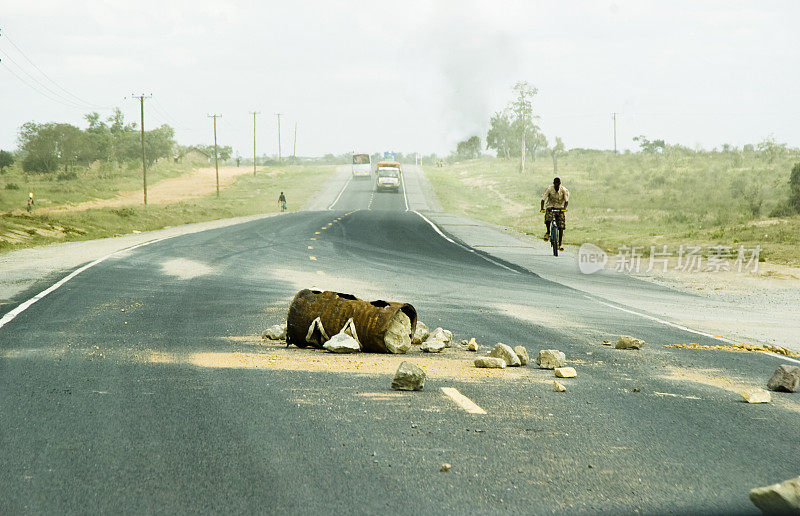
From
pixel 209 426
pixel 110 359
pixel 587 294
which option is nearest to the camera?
pixel 209 426

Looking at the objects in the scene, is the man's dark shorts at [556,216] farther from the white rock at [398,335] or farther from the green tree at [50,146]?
the green tree at [50,146]

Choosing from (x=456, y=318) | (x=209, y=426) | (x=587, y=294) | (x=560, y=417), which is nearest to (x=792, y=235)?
(x=587, y=294)

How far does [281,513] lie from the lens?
3914 millimetres

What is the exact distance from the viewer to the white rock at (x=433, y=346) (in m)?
8.39

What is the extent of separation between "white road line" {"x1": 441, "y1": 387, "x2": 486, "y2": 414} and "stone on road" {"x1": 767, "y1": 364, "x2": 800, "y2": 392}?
2.90 meters

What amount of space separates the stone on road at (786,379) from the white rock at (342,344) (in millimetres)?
4092

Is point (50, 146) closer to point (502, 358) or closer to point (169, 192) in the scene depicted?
point (169, 192)

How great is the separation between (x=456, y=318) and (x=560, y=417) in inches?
205

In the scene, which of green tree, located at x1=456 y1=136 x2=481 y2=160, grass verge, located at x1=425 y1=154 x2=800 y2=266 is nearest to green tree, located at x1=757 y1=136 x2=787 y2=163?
grass verge, located at x1=425 y1=154 x2=800 y2=266

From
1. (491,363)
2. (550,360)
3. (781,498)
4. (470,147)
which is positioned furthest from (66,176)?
(470,147)

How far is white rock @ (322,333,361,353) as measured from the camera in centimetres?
814

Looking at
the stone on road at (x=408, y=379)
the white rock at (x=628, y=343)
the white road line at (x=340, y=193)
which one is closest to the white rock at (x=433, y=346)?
the stone on road at (x=408, y=379)

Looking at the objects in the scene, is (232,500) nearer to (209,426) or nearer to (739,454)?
(209,426)

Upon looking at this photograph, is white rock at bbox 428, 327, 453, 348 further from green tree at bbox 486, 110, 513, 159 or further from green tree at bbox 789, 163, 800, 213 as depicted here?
green tree at bbox 486, 110, 513, 159
